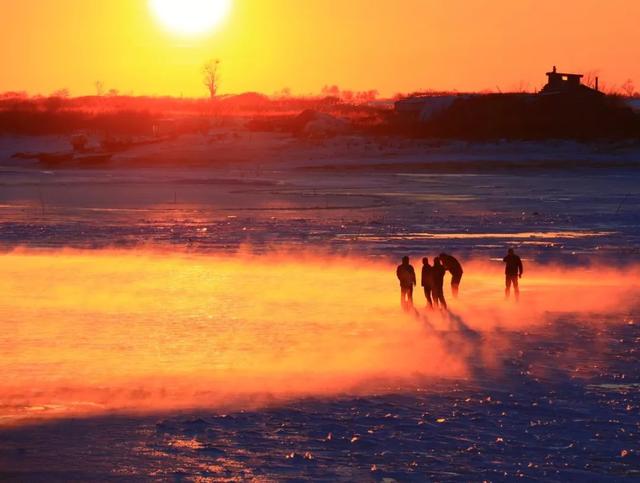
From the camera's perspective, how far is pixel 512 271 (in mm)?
19109

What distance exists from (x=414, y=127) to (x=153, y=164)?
15.3 m

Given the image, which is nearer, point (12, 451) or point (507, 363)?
point (12, 451)

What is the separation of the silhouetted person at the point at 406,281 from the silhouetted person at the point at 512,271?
171cm

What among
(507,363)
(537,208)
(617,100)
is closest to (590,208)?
(537,208)

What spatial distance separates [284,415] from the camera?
38.7 feet

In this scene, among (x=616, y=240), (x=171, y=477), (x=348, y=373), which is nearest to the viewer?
(x=171, y=477)

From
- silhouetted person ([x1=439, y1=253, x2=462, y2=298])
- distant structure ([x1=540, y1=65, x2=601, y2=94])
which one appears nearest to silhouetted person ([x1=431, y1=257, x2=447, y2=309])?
silhouetted person ([x1=439, y1=253, x2=462, y2=298])

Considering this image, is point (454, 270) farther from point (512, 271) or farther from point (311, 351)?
point (311, 351)

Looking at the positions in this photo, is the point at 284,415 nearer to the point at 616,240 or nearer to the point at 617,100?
the point at 616,240

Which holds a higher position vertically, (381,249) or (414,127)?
(414,127)

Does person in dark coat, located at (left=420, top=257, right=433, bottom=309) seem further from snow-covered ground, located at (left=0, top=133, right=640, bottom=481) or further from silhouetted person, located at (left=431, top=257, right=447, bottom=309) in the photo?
snow-covered ground, located at (left=0, top=133, right=640, bottom=481)

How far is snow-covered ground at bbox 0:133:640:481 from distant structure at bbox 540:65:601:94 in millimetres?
37092

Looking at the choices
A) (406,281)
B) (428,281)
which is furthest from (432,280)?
(406,281)

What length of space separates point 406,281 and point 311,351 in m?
3.56
